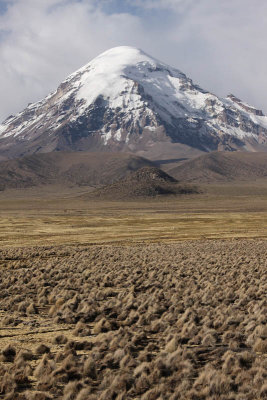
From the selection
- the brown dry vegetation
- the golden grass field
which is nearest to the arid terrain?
the brown dry vegetation

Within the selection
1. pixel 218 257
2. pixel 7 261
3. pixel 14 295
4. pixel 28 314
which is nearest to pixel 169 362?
pixel 28 314

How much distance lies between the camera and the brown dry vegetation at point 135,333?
440 inches

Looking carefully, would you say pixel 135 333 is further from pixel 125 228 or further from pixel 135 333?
pixel 125 228

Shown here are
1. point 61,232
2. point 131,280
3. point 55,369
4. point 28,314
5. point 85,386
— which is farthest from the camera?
point 61,232

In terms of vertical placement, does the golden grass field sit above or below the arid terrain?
below

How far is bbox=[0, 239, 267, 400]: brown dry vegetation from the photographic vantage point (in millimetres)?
11164

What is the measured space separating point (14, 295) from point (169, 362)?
12849 millimetres

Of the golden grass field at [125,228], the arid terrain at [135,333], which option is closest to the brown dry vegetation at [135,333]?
the arid terrain at [135,333]

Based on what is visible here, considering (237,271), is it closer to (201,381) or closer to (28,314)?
(28,314)

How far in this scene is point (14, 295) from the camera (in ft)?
76.9

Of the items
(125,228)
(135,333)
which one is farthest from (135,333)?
(125,228)

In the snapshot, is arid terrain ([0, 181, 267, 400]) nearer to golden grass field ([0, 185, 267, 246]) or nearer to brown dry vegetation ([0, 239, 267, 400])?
brown dry vegetation ([0, 239, 267, 400])

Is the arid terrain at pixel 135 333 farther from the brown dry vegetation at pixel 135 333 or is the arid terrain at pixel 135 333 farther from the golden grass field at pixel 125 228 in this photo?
the golden grass field at pixel 125 228

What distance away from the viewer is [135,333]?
15617 millimetres
